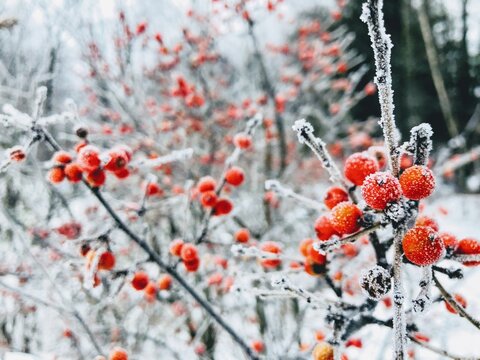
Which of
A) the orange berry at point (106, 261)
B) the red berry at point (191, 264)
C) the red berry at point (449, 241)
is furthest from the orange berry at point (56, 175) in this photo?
the red berry at point (449, 241)

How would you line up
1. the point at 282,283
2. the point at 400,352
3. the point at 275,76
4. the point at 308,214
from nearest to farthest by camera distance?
the point at 400,352 → the point at 282,283 → the point at 308,214 → the point at 275,76

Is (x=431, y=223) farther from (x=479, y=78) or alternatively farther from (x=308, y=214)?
(x=479, y=78)

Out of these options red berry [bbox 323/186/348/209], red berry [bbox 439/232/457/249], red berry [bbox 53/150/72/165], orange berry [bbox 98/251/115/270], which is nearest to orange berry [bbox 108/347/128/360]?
orange berry [bbox 98/251/115/270]

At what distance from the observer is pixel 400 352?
88cm

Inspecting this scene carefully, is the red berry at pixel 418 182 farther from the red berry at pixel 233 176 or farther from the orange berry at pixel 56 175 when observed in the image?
the orange berry at pixel 56 175

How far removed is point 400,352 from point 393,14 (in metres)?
17.1

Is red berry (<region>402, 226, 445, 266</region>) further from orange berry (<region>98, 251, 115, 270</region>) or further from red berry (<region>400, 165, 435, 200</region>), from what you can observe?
orange berry (<region>98, 251, 115, 270</region>)

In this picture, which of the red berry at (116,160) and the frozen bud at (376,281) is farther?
the red berry at (116,160)

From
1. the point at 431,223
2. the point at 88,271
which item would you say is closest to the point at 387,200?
the point at 431,223

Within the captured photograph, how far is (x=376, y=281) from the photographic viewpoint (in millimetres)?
940

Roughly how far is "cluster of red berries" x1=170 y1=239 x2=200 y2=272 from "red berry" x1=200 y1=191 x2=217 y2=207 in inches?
9.3

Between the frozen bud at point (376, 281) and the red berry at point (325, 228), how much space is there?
0.30 m

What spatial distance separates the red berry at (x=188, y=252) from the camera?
1958 millimetres

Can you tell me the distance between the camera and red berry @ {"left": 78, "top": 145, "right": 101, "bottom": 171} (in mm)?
1599
